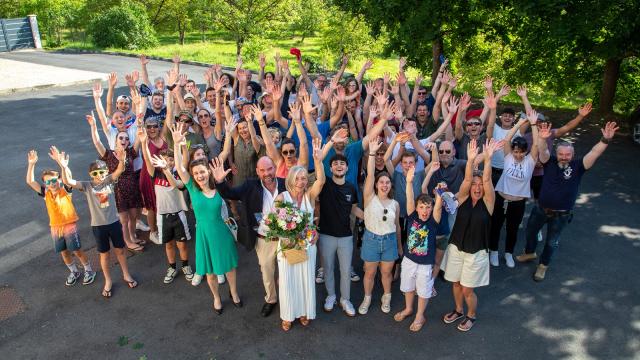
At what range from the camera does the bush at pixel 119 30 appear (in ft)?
100

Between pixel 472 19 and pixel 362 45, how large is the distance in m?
11.0

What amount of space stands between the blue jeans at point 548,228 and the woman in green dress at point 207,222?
4288 mm

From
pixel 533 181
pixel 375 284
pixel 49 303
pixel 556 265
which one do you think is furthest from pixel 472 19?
pixel 49 303

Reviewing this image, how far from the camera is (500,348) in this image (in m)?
5.14

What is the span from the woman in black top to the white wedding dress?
162 cm

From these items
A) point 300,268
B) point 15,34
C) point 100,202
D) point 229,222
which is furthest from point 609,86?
point 15,34

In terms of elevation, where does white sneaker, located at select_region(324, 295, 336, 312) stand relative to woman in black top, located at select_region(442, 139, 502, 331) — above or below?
below

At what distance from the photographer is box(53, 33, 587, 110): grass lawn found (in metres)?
20.0

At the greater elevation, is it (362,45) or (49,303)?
(362,45)

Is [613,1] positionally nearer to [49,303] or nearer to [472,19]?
[472,19]

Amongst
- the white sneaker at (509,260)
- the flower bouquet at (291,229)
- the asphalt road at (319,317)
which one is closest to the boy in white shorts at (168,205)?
the asphalt road at (319,317)

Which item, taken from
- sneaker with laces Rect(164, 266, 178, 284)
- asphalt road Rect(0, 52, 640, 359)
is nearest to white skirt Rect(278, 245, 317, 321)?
asphalt road Rect(0, 52, 640, 359)

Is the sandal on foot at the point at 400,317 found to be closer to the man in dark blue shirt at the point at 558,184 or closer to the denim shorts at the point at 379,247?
the denim shorts at the point at 379,247

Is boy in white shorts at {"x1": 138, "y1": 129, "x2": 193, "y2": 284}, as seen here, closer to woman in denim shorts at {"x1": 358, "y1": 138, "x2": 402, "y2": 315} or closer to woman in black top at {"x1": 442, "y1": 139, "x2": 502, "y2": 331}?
woman in denim shorts at {"x1": 358, "y1": 138, "x2": 402, "y2": 315}
